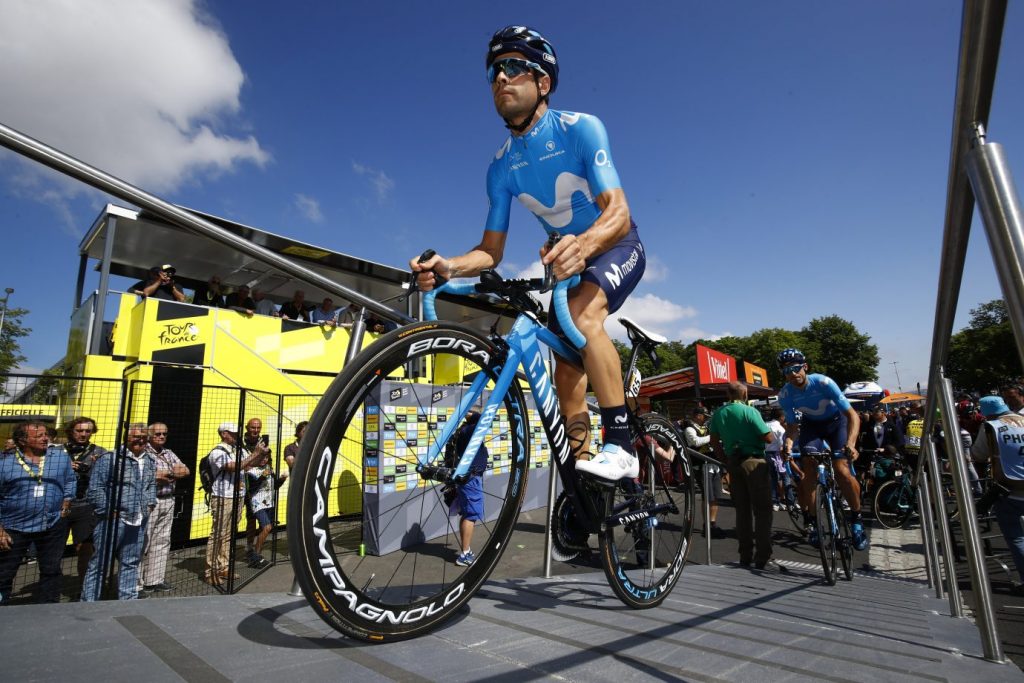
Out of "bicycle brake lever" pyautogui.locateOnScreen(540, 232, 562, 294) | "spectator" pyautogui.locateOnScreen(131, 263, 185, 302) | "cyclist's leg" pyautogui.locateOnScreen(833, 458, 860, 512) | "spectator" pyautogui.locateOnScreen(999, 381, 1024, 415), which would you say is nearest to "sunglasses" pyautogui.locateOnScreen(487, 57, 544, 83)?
"bicycle brake lever" pyautogui.locateOnScreen(540, 232, 562, 294)

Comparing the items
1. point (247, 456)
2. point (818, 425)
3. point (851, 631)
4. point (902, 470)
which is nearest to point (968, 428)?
point (902, 470)

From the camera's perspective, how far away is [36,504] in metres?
5.18

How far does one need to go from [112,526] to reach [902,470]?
42.8 ft

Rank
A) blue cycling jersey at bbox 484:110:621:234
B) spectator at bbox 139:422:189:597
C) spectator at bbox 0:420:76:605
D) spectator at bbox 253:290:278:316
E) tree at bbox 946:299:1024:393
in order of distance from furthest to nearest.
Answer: tree at bbox 946:299:1024:393 → spectator at bbox 253:290:278:316 → spectator at bbox 139:422:189:597 → spectator at bbox 0:420:76:605 → blue cycling jersey at bbox 484:110:621:234

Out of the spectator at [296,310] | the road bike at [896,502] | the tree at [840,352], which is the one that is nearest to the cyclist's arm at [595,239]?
the road bike at [896,502]

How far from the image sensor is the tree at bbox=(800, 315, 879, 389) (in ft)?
202

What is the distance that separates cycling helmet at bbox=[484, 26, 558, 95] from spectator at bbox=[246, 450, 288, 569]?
23.1ft

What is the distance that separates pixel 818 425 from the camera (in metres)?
6.74

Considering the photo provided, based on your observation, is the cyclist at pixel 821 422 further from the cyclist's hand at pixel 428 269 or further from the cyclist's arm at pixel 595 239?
the cyclist's hand at pixel 428 269

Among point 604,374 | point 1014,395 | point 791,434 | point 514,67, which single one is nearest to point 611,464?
point 604,374

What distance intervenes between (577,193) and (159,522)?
6.99 meters

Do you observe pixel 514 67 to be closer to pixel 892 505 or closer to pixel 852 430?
pixel 852 430

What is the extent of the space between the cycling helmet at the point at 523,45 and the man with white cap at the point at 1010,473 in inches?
236

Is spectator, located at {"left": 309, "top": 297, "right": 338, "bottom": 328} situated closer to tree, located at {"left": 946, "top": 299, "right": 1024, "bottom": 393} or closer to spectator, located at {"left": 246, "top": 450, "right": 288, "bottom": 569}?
spectator, located at {"left": 246, "top": 450, "right": 288, "bottom": 569}
